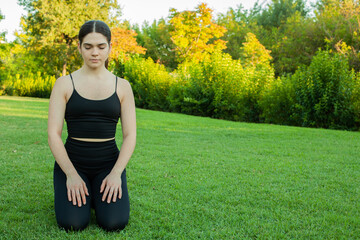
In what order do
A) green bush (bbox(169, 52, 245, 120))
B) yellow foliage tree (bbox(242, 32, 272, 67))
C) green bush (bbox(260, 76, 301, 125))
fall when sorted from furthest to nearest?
yellow foliage tree (bbox(242, 32, 272, 67)), green bush (bbox(169, 52, 245, 120)), green bush (bbox(260, 76, 301, 125))

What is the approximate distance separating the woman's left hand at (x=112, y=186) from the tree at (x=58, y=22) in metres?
25.0

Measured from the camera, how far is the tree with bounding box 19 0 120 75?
2492cm

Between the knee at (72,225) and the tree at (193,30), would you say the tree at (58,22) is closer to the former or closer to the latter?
the tree at (193,30)

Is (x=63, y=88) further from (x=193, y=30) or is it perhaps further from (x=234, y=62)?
(x=193, y=30)

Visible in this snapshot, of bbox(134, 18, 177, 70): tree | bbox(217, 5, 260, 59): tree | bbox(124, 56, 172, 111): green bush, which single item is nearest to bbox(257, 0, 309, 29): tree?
bbox(217, 5, 260, 59): tree

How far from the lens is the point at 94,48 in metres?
2.62

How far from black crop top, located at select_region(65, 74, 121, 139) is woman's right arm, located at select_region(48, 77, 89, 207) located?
87mm

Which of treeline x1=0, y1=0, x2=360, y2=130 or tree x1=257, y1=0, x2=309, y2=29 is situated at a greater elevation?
tree x1=257, y1=0, x2=309, y2=29

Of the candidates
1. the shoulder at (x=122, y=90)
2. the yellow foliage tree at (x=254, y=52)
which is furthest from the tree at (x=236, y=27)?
the shoulder at (x=122, y=90)

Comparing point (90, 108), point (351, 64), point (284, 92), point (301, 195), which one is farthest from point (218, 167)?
point (351, 64)

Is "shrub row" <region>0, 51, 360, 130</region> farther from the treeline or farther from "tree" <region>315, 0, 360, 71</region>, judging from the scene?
"tree" <region>315, 0, 360, 71</region>

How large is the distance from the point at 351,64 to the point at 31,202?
2084 cm

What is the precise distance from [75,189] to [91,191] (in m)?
0.24

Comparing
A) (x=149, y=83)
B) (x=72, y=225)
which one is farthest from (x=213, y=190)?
(x=149, y=83)
